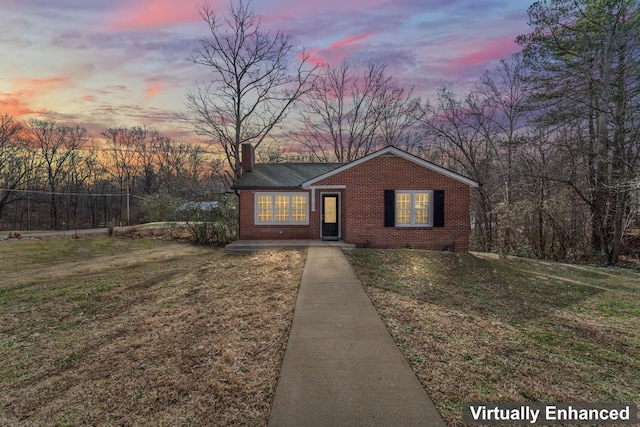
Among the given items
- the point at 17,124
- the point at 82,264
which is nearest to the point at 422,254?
the point at 82,264

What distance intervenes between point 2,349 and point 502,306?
9603mm

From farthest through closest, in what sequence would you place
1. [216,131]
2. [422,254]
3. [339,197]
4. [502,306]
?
[216,131] → [339,197] → [422,254] → [502,306]

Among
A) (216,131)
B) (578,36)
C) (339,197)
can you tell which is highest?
(578,36)

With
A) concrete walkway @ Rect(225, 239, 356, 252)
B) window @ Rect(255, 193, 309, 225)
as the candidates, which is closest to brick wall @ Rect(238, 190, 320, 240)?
window @ Rect(255, 193, 309, 225)

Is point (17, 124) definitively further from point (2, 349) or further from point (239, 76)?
point (2, 349)

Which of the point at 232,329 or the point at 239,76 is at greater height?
the point at 239,76

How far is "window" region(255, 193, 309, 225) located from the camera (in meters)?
15.0

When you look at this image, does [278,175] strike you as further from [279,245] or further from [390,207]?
[390,207]

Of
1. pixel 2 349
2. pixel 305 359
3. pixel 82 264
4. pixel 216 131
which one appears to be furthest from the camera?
pixel 216 131

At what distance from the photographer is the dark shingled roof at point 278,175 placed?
14.8 metres

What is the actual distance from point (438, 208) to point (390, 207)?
2.01m

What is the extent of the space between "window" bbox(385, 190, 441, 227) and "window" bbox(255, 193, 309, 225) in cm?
424

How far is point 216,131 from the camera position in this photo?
23125mm

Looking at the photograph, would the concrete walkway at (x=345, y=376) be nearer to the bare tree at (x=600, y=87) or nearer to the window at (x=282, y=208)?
the window at (x=282, y=208)
